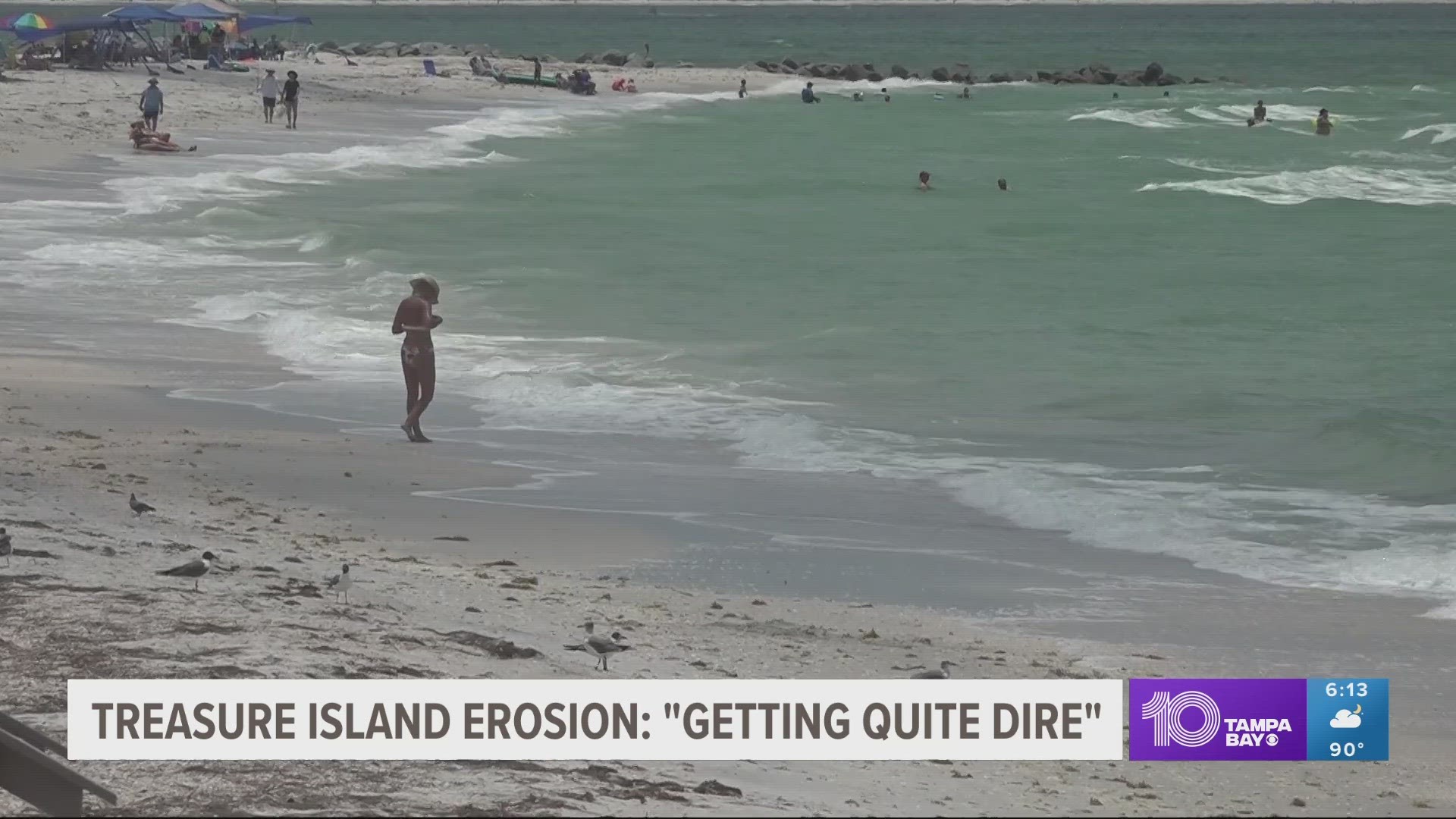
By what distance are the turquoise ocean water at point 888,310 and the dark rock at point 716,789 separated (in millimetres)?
5470

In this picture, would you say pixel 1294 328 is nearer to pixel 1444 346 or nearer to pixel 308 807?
pixel 1444 346

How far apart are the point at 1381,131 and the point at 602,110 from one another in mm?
24209

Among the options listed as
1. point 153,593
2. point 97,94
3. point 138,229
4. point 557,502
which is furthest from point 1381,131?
point 153,593

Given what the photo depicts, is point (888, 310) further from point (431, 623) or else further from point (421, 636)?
point (421, 636)

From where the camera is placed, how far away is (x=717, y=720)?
7.49 m

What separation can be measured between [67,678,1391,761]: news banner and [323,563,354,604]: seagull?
1.60 m

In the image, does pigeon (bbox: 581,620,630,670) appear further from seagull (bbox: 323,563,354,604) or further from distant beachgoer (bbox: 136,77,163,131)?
distant beachgoer (bbox: 136,77,163,131)

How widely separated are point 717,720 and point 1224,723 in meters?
2.07

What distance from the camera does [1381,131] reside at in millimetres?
58969

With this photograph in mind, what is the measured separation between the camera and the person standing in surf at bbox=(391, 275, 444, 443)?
14883 mm

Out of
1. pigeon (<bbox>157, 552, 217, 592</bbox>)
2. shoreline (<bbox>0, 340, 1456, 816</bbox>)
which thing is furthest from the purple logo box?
pigeon (<bbox>157, 552, 217, 592</bbox>)

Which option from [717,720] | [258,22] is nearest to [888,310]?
[717,720]

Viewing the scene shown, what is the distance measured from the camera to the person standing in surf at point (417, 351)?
1488 centimetres

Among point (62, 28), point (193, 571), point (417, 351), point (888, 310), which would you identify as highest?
point (62, 28)
